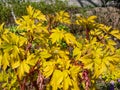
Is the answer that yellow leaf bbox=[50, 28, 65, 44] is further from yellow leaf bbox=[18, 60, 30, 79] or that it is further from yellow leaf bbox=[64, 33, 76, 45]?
yellow leaf bbox=[18, 60, 30, 79]

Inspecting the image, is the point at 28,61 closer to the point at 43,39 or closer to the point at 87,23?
the point at 43,39

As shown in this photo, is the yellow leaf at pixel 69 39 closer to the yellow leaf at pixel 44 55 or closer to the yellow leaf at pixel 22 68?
the yellow leaf at pixel 44 55

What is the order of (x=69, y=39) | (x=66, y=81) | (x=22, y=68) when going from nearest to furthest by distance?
1. (x=66, y=81)
2. (x=22, y=68)
3. (x=69, y=39)

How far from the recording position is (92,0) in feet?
39.2

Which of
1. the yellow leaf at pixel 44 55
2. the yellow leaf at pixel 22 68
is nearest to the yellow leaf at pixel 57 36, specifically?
the yellow leaf at pixel 44 55

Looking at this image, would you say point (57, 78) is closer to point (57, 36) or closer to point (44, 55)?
point (44, 55)

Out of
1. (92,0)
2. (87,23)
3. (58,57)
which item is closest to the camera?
(58,57)

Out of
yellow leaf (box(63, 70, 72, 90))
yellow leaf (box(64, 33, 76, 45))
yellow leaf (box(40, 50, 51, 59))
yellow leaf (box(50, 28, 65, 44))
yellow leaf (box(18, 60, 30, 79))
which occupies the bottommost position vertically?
yellow leaf (box(63, 70, 72, 90))

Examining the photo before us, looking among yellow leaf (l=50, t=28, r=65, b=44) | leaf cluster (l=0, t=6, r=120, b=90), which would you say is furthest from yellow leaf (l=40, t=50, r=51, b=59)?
yellow leaf (l=50, t=28, r=65, b=44)

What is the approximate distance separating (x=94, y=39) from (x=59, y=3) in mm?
7614

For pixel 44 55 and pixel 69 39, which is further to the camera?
pixel 69 39

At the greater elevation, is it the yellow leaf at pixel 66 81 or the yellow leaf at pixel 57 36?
the yellow leaf at pixel 57 36

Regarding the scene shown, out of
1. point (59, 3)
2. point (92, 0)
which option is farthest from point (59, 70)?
point (92, 0)

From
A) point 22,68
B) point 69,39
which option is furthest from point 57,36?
point 22,68
